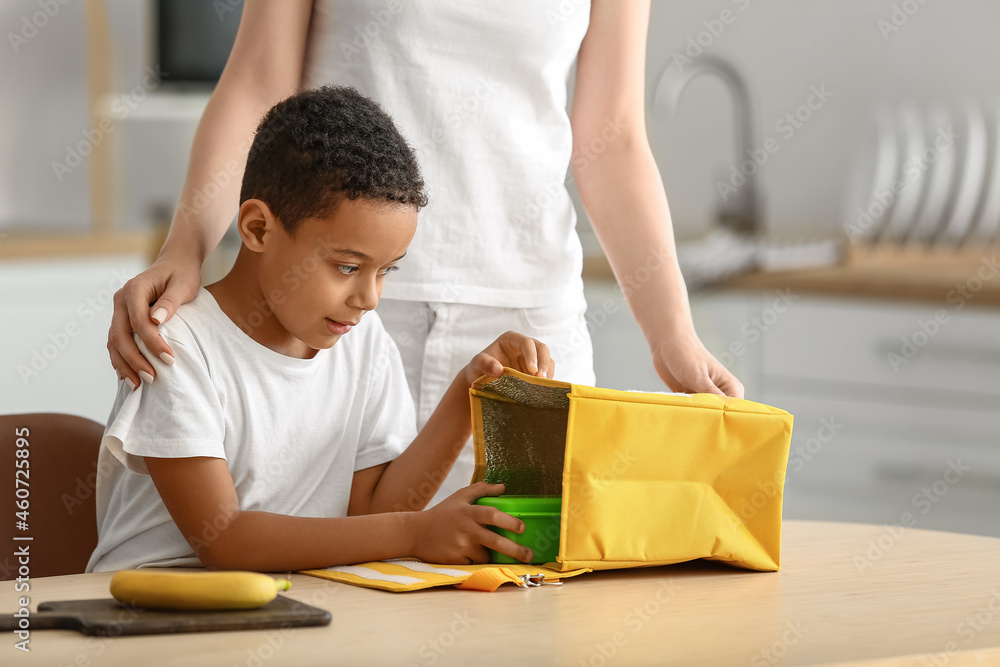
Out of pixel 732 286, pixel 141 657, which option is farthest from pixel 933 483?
pixel 141 657

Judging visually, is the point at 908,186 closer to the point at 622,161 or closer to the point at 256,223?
the point at 622,161

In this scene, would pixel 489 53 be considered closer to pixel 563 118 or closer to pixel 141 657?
pixel 563 118

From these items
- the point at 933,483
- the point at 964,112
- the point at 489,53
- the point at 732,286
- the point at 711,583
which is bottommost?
the point at 933,483

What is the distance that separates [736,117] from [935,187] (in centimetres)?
67

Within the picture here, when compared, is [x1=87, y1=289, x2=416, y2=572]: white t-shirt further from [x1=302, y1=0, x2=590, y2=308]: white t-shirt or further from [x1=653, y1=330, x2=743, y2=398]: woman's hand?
[x1=653, y1=330, x2=743, y2=398]: woman's hand

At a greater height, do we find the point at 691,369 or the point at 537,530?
the point at 691,369

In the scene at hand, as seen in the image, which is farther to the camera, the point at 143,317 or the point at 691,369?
the point at 691,369

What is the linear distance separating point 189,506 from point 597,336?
2248mm

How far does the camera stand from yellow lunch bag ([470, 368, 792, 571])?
88 cm

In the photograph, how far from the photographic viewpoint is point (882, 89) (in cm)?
314

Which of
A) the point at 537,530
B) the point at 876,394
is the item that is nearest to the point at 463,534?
the point at 537,530

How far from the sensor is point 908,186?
2.98 meters

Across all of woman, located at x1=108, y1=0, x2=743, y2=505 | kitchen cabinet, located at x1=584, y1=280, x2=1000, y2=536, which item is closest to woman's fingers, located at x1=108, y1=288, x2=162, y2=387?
woman, located at x1=108, y1=0, x2=743, y2=505

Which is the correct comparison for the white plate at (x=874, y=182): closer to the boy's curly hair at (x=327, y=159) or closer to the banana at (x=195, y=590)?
the boy's curly hair at (x=327, y=159)
